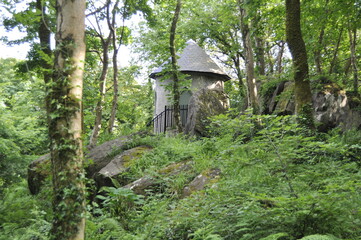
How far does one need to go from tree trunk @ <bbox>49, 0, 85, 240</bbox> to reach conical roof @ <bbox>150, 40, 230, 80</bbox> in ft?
47.0

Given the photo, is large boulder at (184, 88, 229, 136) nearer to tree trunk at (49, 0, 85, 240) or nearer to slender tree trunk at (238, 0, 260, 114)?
slender tree trunk at (238, 0, 260, 114)

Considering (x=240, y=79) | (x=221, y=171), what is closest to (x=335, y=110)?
(x=221, y=171)

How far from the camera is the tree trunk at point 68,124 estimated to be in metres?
3.51

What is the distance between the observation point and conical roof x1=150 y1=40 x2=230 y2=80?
18562 millimetres

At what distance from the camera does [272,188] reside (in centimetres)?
382

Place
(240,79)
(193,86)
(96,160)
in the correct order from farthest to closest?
(240,79), (193,86), (96,160)

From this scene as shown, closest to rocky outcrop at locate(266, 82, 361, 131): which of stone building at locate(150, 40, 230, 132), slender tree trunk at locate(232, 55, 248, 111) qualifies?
stone building at locate(150, 40, 230, 132)

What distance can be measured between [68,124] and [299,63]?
6.60 meters

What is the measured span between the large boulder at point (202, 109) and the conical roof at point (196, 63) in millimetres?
3614

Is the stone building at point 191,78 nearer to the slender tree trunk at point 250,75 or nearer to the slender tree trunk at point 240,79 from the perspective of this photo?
the slender tree trunk at point 240,79

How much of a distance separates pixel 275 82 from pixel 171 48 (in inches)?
202

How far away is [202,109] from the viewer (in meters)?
13.4

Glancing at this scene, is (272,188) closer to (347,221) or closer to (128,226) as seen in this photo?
(347,221)

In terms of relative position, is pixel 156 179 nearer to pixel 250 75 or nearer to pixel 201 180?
pixel 201 180
